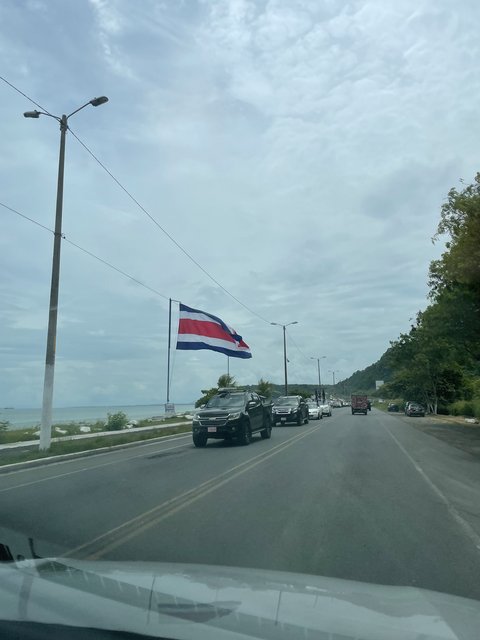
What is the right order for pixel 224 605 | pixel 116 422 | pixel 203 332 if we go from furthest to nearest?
pixel 203 332
pixel 116 422
pixel 224 605

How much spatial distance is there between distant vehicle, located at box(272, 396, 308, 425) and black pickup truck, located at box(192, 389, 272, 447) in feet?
42.4

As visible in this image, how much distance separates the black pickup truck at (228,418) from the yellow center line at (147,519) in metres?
7.16

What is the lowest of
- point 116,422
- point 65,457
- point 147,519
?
point 147,519

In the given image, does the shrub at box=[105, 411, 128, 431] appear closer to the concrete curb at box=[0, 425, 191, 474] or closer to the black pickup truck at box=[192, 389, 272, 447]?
the concrete curb at box=[0, 425, 191, 474]

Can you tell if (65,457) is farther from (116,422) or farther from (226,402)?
(116,422)

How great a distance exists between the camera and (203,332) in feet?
114

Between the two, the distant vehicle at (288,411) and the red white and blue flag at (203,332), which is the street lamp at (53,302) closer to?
the red white and blue flag at (203,332)

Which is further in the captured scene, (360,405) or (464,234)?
(360,405)

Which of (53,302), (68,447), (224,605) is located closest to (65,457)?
(68,447)

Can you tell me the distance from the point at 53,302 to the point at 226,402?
24.9 ft

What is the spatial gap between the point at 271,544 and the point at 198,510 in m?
2.37

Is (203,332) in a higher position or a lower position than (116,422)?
higher

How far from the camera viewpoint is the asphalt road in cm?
616

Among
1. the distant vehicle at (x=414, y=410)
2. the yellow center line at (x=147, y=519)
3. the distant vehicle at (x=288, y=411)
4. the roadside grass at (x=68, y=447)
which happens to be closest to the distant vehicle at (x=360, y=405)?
the distant vehicle at (x=414, y=410)
